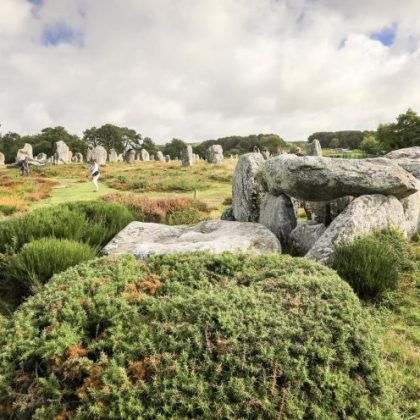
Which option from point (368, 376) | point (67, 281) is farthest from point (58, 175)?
point (368, 376)

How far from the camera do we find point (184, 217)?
1326 cm

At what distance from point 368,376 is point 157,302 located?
2.20 meters

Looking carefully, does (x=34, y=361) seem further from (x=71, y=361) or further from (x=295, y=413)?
(x=295, y=413)

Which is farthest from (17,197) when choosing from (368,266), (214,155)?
(214,155)

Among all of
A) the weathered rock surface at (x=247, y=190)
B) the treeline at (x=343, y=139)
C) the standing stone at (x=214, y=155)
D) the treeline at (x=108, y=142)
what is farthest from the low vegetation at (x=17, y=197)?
the treeline at (x=343, y=139)

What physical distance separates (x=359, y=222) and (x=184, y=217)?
21.2 ft

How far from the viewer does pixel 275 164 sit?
10125 mm

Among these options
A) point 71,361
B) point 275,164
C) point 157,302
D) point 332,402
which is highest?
point 275,164

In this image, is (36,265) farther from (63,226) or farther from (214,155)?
(214,155)

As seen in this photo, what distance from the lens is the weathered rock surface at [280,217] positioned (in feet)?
32.7

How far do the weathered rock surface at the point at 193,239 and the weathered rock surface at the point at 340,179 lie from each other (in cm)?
137

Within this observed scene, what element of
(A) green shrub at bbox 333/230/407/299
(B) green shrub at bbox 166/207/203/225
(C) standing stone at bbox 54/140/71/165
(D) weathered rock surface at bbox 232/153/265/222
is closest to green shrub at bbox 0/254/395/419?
(A) green shrub at bbox 333/230/407/299

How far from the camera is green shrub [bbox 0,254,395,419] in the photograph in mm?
3346

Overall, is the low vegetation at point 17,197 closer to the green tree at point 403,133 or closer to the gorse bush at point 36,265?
the gorse bush at point 36,265
